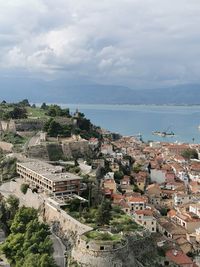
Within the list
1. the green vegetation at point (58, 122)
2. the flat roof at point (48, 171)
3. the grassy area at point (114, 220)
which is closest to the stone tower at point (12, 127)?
the green vegetation at point (58, 122)

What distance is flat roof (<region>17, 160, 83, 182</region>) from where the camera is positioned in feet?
85.8

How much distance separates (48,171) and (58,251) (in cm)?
845

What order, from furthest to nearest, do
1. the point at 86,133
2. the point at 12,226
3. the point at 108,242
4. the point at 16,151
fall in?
the point at 86,133 → the point at 16,151 → the point at 12,226 → the point at 108,242

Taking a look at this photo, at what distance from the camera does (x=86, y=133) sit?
140ft

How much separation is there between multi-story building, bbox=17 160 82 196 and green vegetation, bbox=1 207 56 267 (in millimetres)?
2742

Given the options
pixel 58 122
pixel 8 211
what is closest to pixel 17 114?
pixel 58 122

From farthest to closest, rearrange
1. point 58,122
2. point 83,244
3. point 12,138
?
point 58,122, point 12,138, point 83,244

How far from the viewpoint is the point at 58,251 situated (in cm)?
2055

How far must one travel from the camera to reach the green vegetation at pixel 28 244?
59.8 feet

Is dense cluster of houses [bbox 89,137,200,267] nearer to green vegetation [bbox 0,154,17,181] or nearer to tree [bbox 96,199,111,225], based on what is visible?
tree [bbox 96,199,111,225]

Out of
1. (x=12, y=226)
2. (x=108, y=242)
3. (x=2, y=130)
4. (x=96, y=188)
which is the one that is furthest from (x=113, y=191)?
(x=2, y=130)

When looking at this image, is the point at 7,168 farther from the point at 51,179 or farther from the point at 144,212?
the point at 144,212

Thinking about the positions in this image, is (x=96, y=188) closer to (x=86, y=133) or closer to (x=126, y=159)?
(x=126, y=159)

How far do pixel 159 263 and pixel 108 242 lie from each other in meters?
4.16
